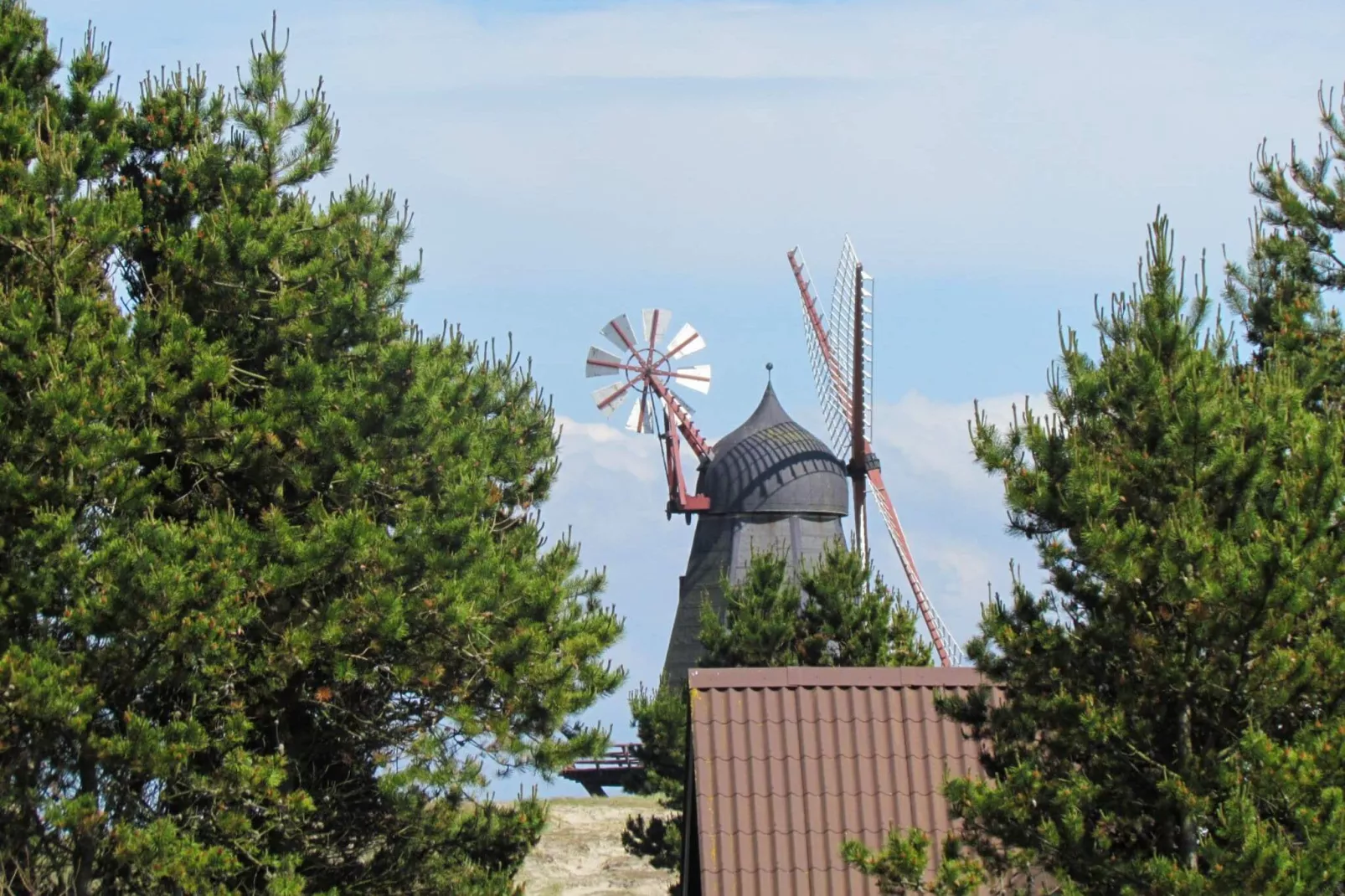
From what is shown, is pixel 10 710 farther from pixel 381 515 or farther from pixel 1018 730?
pixel 1018 730

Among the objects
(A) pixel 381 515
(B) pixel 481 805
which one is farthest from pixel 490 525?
(B) pixel 481 805

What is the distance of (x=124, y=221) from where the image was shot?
1658 centimetres

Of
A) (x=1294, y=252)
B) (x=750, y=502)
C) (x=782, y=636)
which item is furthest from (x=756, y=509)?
(x=1294, y=252)

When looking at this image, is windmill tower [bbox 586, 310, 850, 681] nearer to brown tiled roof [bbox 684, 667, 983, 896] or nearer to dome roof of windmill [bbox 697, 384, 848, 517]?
dome roof of windmill [bbox 697, 384, 848, 517]

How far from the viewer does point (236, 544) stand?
1593cm

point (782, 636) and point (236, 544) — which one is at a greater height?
point (782, 636)

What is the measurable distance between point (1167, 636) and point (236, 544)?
8.28 metres

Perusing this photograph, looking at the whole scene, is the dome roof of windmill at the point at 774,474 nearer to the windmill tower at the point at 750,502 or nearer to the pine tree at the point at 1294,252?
the windmill tower at the point at 750,502

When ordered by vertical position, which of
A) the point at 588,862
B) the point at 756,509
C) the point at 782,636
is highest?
the point at 756,509

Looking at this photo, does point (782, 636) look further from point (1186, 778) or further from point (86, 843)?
point (1186, 778)

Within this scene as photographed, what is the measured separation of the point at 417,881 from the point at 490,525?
3572 millimetres

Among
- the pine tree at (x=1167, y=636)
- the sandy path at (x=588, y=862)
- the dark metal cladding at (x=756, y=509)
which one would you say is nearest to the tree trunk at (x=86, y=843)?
the pine tree at (x=1167, y=636)

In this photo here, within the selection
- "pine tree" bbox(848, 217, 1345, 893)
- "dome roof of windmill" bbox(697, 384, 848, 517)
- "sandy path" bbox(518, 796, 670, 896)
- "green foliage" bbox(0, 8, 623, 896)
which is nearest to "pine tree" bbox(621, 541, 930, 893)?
"sandy path" bbox(518, 796, 670, 896)

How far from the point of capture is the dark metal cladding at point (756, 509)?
1642 inches
